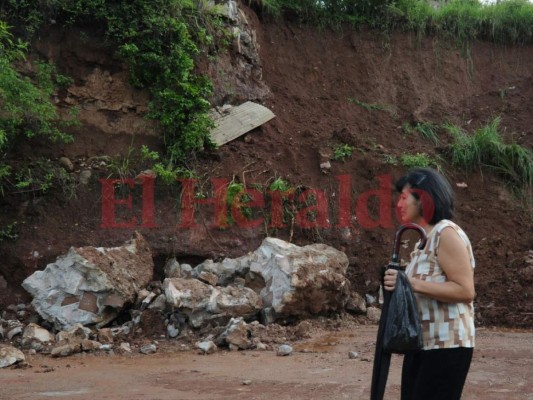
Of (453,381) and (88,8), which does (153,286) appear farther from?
(453,381)

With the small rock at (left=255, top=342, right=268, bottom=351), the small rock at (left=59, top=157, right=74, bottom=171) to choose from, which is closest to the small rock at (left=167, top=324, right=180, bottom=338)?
the small rock at (left=255, top=342, right=268, bottom=351)

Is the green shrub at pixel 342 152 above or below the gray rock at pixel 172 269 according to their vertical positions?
above

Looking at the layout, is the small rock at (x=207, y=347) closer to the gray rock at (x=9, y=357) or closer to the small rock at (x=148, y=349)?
the small rock at (x=148, y=349)

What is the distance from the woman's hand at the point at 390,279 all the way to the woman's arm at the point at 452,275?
0.26ft

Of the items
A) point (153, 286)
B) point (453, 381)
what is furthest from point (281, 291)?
point (453, 381)

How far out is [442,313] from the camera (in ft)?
9.57

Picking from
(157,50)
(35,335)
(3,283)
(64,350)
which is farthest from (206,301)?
(157,50)

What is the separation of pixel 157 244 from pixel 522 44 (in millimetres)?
8996

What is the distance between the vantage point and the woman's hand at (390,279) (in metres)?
2.94

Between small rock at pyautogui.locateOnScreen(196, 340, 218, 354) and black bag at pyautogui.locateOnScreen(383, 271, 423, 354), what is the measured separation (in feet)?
13.3

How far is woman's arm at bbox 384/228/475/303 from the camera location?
287 cm

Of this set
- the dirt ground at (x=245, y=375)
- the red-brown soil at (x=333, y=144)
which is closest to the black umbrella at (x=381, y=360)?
the dirt ground at (x=245, y=375)

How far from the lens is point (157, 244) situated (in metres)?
9.09

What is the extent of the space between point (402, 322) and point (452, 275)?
0.94ft
